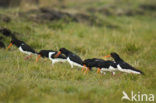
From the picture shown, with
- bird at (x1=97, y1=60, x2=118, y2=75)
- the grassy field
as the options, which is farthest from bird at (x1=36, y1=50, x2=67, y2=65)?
bird at (x1=97, y1=60, x2=118, y2=75)

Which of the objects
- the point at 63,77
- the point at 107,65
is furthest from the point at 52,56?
the point at 107,65

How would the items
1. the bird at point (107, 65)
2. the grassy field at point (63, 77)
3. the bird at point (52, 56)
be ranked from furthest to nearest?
the bird at point (52, 56), the bird at point (107, 65), the grassy field at point (63, 77)

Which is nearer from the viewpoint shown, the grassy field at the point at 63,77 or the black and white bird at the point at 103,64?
the grassy field at the point at 63,77

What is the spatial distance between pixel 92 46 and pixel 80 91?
5.70 meters

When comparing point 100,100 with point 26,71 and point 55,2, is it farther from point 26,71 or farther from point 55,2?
point 55,2

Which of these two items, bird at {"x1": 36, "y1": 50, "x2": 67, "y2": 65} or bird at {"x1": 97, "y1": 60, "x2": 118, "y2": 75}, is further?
bird at {"x1": 36, "y1": 50, "x2": 67, "y2": 65}

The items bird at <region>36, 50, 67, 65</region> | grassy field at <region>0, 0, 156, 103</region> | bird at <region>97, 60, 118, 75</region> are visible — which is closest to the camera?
grassy field at <region>0, 0, 156, 103</region>

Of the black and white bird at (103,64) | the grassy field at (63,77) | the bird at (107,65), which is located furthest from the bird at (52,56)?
the bird at (107,65)

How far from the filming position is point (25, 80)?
5.81 m

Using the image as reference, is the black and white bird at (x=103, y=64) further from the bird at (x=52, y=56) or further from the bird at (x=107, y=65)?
the bird at (x=52, y=56)

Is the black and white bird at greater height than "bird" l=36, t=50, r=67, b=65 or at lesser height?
lesser

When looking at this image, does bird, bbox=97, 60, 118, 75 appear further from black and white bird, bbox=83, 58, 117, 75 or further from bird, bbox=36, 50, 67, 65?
bird, bbox=36, 50, 67, 65

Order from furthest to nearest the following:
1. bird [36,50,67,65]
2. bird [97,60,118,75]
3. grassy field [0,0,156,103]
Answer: bird [36,50,67,65] < bird [97,60,118,75] < grassy field [0,0,156,103]

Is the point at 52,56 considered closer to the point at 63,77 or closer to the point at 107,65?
the point at 63,77
